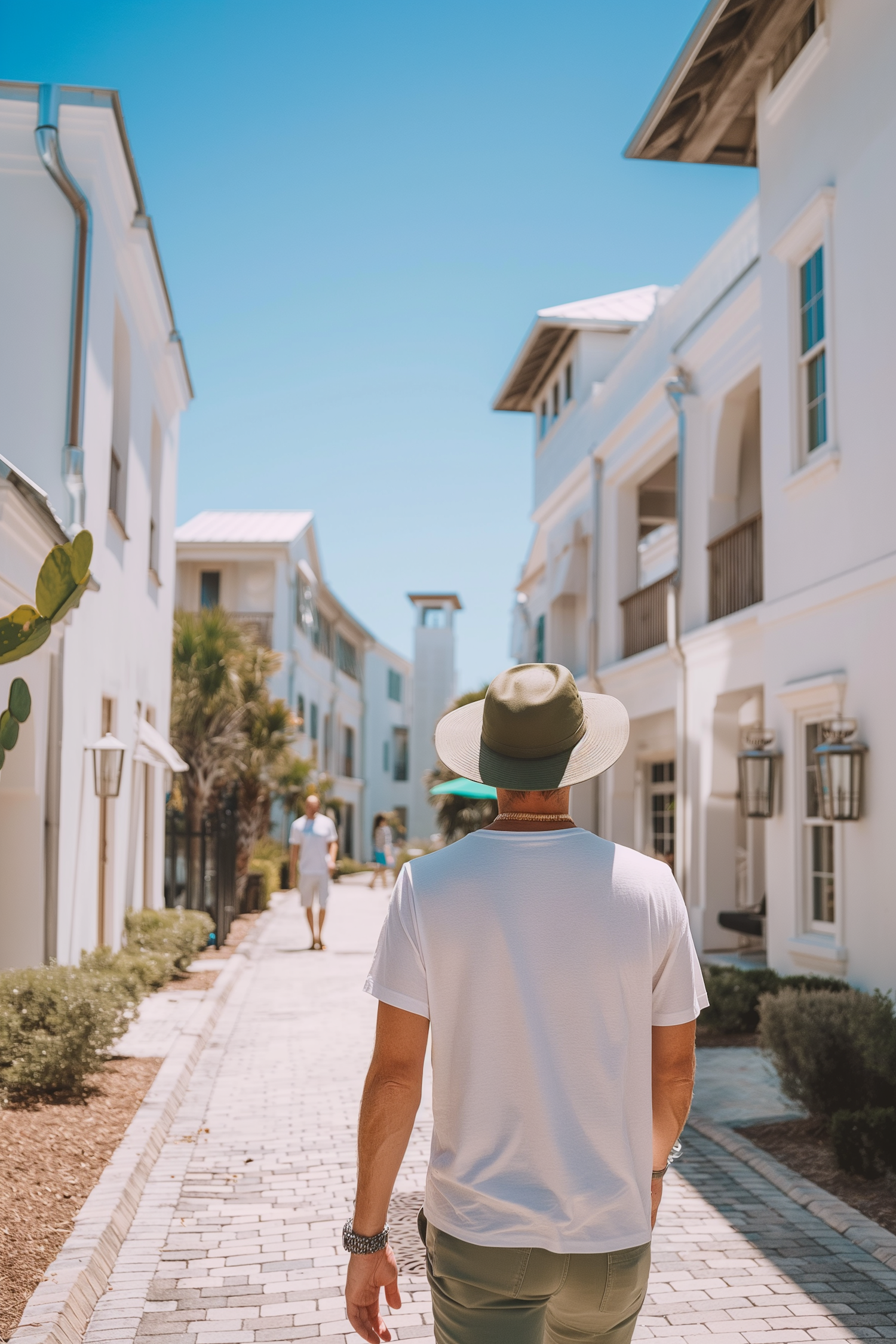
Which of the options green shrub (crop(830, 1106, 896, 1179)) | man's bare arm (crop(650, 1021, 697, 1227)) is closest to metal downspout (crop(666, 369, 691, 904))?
green shrub (crop(830, 1106, 896, 1179))

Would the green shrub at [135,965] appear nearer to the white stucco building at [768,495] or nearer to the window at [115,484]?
the window at [115,484]

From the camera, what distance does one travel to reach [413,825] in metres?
48.1

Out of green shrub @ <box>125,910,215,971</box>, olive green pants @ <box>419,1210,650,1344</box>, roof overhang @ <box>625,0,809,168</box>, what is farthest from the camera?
green shrub @ <box>125,910,215,971</box>

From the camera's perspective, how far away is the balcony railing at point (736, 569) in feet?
40.7

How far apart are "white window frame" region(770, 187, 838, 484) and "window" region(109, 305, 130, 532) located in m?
6.18

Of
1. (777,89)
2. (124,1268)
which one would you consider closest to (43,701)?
(124,1268)

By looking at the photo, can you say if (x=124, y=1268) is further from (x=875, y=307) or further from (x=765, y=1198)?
(x=875, y=307)

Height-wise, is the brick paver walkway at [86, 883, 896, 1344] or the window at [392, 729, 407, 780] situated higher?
the window at [392, 729, 407, 780]

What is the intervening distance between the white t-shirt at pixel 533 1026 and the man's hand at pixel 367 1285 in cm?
15

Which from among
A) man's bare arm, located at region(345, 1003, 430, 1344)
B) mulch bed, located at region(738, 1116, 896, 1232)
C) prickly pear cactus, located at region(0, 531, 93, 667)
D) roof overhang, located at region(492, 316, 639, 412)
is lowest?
mulch bed, located at region(738, 1116, 896, 1232)

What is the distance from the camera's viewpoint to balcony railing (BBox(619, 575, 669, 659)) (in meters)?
15.6

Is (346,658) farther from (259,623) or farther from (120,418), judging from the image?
(120,418)

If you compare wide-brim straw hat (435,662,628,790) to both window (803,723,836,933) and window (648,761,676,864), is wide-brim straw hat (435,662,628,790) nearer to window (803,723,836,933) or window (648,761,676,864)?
window (803,723,836,933)

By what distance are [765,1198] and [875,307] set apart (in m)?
5.80
